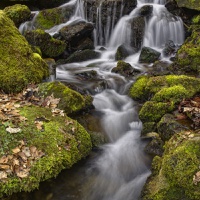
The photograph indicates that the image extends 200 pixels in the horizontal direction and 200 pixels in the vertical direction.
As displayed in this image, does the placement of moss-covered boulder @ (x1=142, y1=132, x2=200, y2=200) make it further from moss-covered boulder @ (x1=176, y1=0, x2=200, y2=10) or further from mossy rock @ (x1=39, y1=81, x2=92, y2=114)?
moss-covered boulder @ (x1=176, y1=0, x2=200, y2=10)

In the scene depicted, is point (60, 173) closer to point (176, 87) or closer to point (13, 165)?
point (13, 165)

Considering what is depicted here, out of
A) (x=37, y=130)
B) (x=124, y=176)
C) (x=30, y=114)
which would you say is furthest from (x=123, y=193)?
(x=30, y=114)

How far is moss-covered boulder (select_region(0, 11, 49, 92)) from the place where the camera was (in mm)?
6848

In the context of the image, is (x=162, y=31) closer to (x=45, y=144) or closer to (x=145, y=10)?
(x=145, y=10)

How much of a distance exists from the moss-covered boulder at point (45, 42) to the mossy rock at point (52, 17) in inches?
121

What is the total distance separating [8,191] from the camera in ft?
13.4

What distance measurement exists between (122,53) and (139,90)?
4.99 meters

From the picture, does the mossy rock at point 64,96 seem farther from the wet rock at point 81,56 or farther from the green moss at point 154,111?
the wet rock at point 81,56

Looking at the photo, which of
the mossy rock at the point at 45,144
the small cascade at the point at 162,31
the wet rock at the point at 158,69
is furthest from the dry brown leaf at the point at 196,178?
the small cascade at the point at 162,31

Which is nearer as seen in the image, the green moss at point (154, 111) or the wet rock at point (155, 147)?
the wet rock at point (155, 147)

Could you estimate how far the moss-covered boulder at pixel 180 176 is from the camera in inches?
149

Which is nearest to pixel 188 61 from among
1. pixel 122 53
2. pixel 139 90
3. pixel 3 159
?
pixel 139 90

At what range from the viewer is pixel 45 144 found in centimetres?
483

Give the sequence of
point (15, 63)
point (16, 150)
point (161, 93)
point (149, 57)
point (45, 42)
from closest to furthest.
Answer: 1. point (16, 150)
2. point (15, 63)
3. point (161, 93)
4. point (45, 42)
5. point (149, 57)
